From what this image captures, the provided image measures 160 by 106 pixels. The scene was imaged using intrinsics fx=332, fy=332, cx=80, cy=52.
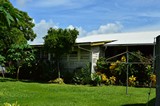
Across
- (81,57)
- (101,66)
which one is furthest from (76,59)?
(101,66)

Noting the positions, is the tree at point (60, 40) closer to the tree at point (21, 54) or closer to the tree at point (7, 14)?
the tree at point (21, 54)

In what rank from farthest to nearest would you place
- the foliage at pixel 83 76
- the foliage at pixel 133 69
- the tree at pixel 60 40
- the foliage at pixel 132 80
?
the foliage at pixel 83 76 → the tree at pixel 60 40 → the foliage at pixel 132 80 → the foliage at pixel 133 69

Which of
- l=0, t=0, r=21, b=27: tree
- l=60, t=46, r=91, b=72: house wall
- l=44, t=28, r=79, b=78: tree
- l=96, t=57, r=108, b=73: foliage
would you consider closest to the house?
l=60, t=46, r=91, b=72: house wall

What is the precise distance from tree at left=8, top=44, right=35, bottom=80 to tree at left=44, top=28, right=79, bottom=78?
3161mm

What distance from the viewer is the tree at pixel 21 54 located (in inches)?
1018

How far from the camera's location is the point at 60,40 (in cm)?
2291

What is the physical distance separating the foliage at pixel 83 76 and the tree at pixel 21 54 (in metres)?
4.76

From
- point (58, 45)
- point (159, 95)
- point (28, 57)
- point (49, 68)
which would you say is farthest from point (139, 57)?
point (159, 95)

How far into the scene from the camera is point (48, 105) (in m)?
11.9

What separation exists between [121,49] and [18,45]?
26.1 ft

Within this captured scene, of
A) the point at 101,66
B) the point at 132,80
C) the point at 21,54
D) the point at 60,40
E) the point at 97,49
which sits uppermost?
the point at 60,40

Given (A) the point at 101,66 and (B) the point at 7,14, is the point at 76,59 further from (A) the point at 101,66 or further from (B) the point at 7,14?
(B) the point at 7,14

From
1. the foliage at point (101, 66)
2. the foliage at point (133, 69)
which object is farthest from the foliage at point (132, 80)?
the foliage at point (101, 66)

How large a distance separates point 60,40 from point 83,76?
3007 millimetres
